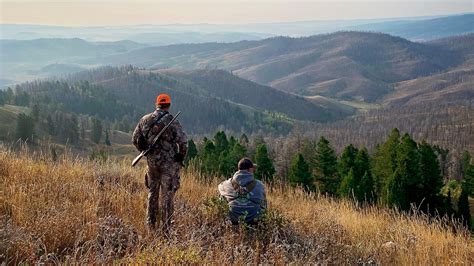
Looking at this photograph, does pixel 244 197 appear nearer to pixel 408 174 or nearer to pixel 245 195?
pixel 245 195

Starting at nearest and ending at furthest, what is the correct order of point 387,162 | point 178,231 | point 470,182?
point 178,231, point 387,162, point 470,182

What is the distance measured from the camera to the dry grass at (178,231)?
4.59m

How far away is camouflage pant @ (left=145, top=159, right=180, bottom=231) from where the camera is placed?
631cm

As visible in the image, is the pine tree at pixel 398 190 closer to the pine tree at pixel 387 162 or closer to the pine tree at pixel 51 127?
the pine tree at pixel 387 162

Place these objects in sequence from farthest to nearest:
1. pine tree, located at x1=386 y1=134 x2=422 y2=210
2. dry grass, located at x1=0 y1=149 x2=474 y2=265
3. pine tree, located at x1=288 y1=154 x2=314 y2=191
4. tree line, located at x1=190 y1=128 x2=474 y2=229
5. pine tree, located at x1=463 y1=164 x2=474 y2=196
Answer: pine tree, located at x1=463 y1=164 x2=474 y2=196
pine tree, located at x1=288 y1=154 x2=314 y2=191
pine tree, located at x1=386 y1=134 x2=422 y2=210
tree line, located at x1=190 y1=128 x2=474 y2=229
dry grass, located at x1=0 y1=149 x2=474 y2=265

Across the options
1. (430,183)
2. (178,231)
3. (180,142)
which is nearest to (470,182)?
(430,183)

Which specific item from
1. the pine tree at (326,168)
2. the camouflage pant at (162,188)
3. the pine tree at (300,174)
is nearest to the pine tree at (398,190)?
the pine tree at (300,174)

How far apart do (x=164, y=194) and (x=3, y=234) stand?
2.30m

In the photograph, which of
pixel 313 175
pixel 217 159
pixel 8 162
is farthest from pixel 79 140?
pixel 8 162

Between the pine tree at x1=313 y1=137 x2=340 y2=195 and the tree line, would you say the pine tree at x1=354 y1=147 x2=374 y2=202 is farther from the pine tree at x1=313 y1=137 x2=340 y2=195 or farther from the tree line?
the pine tree at x1=313 y1=137 x2=340 y2=195

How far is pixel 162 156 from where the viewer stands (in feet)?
21.1

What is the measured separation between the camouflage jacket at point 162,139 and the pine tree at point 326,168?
4417 centimetres

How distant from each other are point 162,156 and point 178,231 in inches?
47.3

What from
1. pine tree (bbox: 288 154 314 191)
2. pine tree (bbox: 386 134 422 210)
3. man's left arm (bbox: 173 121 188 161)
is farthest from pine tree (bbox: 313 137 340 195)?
man's left arm (bbox: 173 121 188 161)
